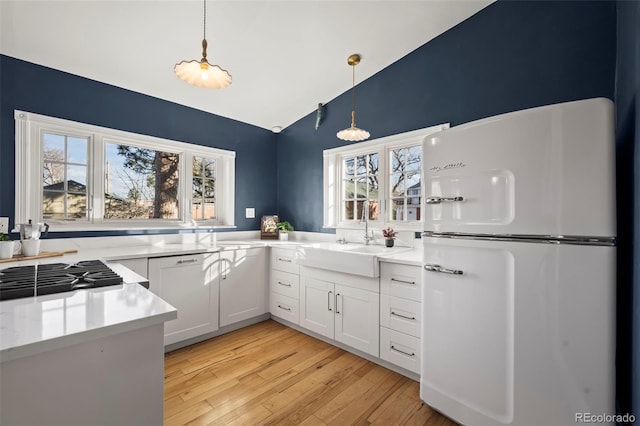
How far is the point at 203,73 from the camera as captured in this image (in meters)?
1.57

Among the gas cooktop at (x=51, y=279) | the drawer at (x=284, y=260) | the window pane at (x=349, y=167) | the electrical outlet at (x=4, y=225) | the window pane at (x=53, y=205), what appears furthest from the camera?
the window pane at (x=349, y=167)

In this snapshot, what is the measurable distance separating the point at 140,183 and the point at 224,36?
5.45ft

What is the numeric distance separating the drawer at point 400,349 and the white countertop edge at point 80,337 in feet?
5.44

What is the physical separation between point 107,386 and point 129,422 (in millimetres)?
144

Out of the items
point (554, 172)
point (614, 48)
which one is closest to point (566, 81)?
point (614, 48)

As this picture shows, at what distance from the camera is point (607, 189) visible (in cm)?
117

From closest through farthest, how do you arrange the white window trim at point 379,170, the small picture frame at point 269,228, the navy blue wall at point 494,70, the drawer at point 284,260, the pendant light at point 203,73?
the pendant light at point 203,73, the navy blue wall at point 494,70, the white window trim at point 379,170, the drawer at point 284,260, the small picture frame at point 269,228

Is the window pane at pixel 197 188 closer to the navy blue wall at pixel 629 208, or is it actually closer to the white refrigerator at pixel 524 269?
the white refrigerator at pixel 524 269

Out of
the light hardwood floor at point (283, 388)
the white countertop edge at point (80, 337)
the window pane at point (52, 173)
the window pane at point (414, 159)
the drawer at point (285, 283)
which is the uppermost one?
the window pane at point (414, 159)

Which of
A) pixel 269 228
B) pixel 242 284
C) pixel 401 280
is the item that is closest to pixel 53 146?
pixel 242 284

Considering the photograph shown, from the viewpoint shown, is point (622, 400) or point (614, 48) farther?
point (614, 48)

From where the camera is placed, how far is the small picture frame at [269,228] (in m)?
Answer: 3.62

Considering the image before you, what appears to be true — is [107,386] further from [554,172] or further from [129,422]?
[554,172]

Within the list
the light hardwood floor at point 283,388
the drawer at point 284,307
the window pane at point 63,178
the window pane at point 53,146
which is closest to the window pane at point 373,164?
the drawer at point 284,307
